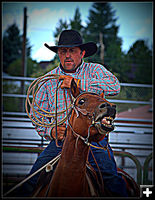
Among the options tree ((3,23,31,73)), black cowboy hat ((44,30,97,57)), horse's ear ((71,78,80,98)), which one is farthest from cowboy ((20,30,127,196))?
tree ((3,23,31,73))

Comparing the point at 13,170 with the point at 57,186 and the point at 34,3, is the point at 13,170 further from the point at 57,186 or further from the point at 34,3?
the point at 34,3

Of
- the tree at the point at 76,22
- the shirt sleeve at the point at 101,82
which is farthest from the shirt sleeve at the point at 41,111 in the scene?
the tree at the point at 76,22

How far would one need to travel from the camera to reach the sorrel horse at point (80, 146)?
1438 millimetres

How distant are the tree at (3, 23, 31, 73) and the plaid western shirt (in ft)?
2.18

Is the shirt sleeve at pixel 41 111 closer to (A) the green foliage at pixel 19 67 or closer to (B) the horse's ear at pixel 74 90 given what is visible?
(B) the horse's ear at pixel 74 90

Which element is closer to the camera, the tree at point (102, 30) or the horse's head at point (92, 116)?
the horse's head at point (92, 116)

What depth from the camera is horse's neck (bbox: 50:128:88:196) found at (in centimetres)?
144

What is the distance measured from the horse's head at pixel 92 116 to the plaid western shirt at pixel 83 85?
0.36m

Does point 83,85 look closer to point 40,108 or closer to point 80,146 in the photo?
point 40,108

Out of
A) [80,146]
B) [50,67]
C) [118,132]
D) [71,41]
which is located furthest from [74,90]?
[118,132]

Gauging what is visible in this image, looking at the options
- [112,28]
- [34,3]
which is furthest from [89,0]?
[34,3]

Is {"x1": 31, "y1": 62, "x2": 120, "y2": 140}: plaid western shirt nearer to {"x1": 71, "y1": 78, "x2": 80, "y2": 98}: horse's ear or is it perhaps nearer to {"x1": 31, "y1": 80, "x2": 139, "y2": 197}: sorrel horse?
{"x1": 71, "y1": 78, "x2": 80, "y2": 98}: horse's ear

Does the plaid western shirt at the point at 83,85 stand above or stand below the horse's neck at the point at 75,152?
above

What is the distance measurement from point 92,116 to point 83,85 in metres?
0.53
